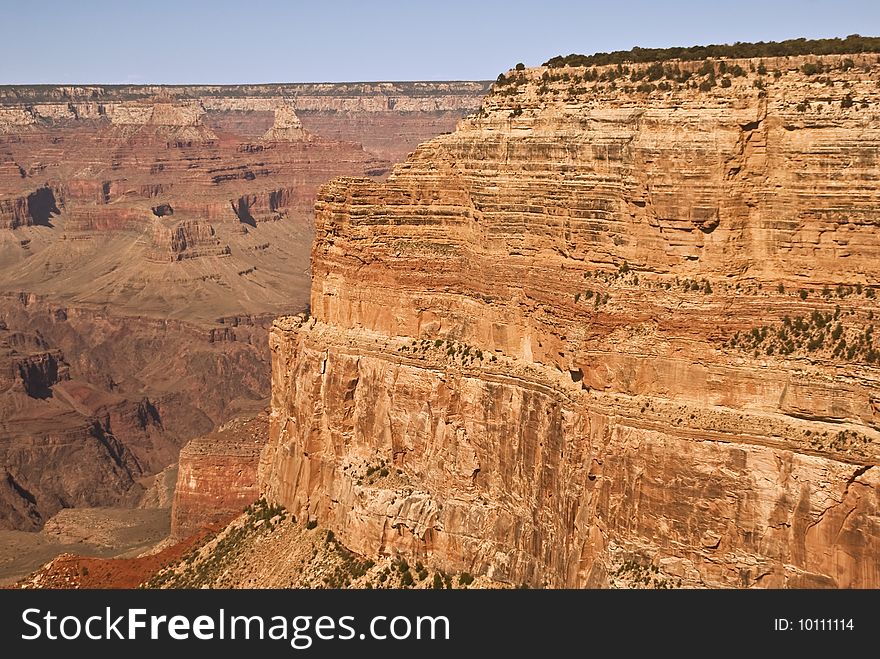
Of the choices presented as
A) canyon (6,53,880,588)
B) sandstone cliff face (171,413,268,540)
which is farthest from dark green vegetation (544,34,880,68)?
sandstone cliff face (171,413,268,540)

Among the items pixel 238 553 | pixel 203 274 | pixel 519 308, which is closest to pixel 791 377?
pixel 519 308

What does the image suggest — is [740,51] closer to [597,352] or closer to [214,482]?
[597,352]

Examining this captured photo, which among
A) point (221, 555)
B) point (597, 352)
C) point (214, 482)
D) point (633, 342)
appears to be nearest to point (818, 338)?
point (633, 342)

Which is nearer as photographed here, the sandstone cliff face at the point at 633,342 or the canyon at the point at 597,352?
the sandstone cliff face at the point at 633,342

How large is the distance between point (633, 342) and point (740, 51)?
34.7 feet

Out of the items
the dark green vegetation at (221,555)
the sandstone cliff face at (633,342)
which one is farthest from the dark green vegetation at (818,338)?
the dark green vegetation at (221,555)

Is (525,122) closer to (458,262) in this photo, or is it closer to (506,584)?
(458,262)

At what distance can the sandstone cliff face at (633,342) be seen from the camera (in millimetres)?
37219

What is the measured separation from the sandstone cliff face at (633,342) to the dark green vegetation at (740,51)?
1.10 meters

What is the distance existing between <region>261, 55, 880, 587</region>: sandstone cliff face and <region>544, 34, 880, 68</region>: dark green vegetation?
3.61 feet

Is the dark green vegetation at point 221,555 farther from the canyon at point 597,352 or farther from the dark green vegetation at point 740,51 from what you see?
the dark green vegetation at point 740,51

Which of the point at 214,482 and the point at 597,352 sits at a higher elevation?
the point at 597,352

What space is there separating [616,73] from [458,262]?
9473 mm

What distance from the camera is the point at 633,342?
40156mm
